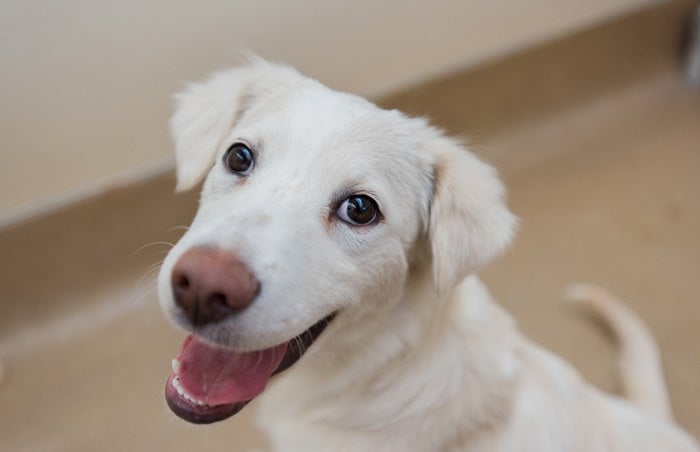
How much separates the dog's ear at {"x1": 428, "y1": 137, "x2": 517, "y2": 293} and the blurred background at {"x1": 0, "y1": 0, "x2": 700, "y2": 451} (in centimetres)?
51

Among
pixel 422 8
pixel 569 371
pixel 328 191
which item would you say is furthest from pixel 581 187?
pixel 328 191

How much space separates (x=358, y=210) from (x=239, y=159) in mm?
218

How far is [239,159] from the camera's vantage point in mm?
1057

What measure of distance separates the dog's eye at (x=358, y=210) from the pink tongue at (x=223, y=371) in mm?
234

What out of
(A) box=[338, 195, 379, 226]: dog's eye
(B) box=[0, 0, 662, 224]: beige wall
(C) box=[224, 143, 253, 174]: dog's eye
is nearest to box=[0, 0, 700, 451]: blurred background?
(B) box=[0, 0, 662, 224]: beige wall

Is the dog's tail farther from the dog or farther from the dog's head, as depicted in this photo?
the dog's head

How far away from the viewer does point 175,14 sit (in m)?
1.62

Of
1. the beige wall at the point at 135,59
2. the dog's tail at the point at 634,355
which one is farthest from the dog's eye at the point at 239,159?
the dog's tail at the point at 634,355

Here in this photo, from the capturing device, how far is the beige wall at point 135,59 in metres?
1.51

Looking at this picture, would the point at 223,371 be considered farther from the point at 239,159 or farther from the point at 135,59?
the point at 135,59

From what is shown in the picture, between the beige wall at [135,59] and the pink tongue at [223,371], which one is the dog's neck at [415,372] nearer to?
the pink tongue at [223,371]

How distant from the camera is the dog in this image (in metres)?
0.90

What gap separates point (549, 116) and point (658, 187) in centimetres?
49

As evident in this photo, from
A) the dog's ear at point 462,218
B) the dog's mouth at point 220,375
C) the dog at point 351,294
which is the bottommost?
the dog's mouth at point 220,375
